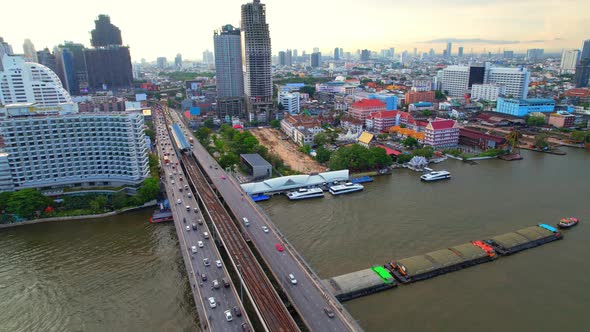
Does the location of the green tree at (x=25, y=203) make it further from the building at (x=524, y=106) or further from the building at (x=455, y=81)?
the building at (x=455, y=81)

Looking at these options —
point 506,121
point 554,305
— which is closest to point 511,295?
point 554,305

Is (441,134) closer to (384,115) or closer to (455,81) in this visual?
(384,115)

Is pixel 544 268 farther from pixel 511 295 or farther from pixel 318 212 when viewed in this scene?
pixel 318 212

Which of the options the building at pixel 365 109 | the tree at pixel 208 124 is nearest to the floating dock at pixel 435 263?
the building at pixel 365 109

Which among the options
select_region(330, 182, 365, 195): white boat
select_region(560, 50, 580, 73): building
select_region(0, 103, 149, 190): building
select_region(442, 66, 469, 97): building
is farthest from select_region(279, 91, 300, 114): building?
select_region(560, 50, 580, 73): building

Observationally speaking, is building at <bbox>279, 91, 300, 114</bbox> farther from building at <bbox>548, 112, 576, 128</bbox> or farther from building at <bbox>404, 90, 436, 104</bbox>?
building at <bbox>548, 112, 576, 128</bbox>

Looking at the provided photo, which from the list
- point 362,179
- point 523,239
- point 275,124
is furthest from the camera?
point 275,124

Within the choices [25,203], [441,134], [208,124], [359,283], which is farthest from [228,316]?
[208,124]
